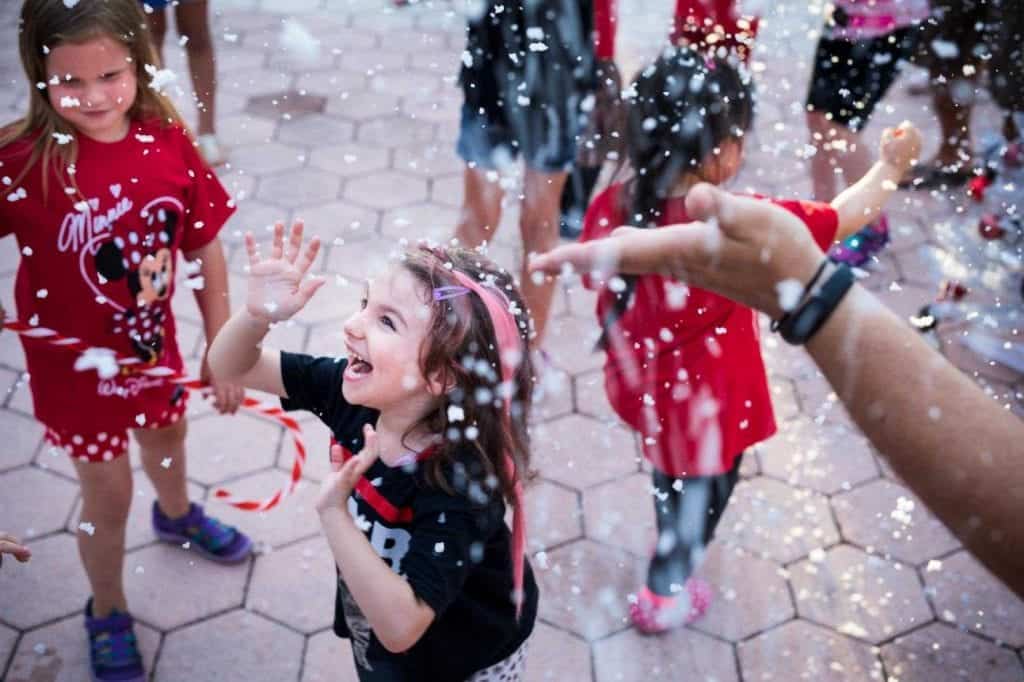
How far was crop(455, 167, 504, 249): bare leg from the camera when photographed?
9.36 feet

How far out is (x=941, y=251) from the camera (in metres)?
3.42

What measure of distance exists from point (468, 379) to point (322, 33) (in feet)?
12.6

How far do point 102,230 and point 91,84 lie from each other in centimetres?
26

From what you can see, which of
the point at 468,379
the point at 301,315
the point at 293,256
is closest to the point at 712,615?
the point at 468,379

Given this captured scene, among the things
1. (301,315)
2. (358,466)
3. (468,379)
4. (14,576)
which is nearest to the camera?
(358,466)

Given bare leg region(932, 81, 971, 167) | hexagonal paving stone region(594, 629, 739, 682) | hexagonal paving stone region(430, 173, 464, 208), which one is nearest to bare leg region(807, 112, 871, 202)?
bare leg region(932, 81, 971, 167)

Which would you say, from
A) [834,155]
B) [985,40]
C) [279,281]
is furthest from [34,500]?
[985,40]

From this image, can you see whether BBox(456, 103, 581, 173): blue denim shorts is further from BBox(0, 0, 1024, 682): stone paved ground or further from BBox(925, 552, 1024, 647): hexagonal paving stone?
BBox(925, 552, 1024, 647): hexagonal paving stone

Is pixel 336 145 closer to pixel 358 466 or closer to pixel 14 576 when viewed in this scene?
pixel 14 576

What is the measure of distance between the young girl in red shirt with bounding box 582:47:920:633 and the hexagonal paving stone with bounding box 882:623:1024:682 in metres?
0.61

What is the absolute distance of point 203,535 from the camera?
2.22 meters

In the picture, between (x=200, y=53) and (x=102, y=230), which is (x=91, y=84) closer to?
(x=102, y=230)

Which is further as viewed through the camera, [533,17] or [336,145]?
[336,145]

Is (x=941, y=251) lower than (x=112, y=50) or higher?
lower
